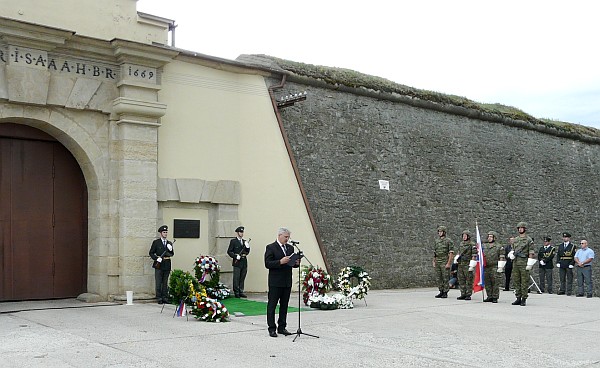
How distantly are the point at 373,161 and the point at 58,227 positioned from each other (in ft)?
26.8

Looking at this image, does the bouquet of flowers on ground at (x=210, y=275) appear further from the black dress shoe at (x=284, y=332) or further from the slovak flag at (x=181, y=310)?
the black dress shoe at (x=284, y=332)

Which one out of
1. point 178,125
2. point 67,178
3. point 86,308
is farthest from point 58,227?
point 178,125

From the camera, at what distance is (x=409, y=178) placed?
58.9ft

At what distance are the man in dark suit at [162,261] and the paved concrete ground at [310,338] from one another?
12.7 inches

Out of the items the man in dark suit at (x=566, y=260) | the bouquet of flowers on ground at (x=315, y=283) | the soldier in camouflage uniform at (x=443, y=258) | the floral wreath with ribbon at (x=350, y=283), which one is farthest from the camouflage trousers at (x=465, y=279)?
the man in dark suit at (x=566, y=260)

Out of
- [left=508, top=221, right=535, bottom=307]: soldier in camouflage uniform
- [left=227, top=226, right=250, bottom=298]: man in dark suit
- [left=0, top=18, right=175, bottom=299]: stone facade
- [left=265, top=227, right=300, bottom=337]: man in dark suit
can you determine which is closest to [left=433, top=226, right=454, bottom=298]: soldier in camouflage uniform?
[left=508, top=221, right=535, bottom=307]: soldier in camouflage uniform

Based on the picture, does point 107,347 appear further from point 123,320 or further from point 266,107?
point 266,107

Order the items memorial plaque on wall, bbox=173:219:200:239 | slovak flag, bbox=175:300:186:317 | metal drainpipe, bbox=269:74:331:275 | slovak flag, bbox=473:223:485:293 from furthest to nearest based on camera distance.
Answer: metal drainpipe, bbox=269:74:331:275, slovak flag, bbox=473:223:485:293, memorial plaque on wall, bbox=173:219:200:239, slovak flag, bbox=175:300:186:317

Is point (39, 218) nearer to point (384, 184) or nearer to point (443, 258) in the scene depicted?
point (443, 258)

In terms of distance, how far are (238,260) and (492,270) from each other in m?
5.42

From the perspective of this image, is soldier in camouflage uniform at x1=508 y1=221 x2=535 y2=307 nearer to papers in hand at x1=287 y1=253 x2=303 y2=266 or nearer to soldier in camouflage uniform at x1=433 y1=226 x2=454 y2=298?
soldier in camouflage uniform at x1=433 y1=226 x2=454 y2=298

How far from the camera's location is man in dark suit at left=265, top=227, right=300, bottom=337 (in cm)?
844

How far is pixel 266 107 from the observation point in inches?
574

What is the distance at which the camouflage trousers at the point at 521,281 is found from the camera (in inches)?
515
